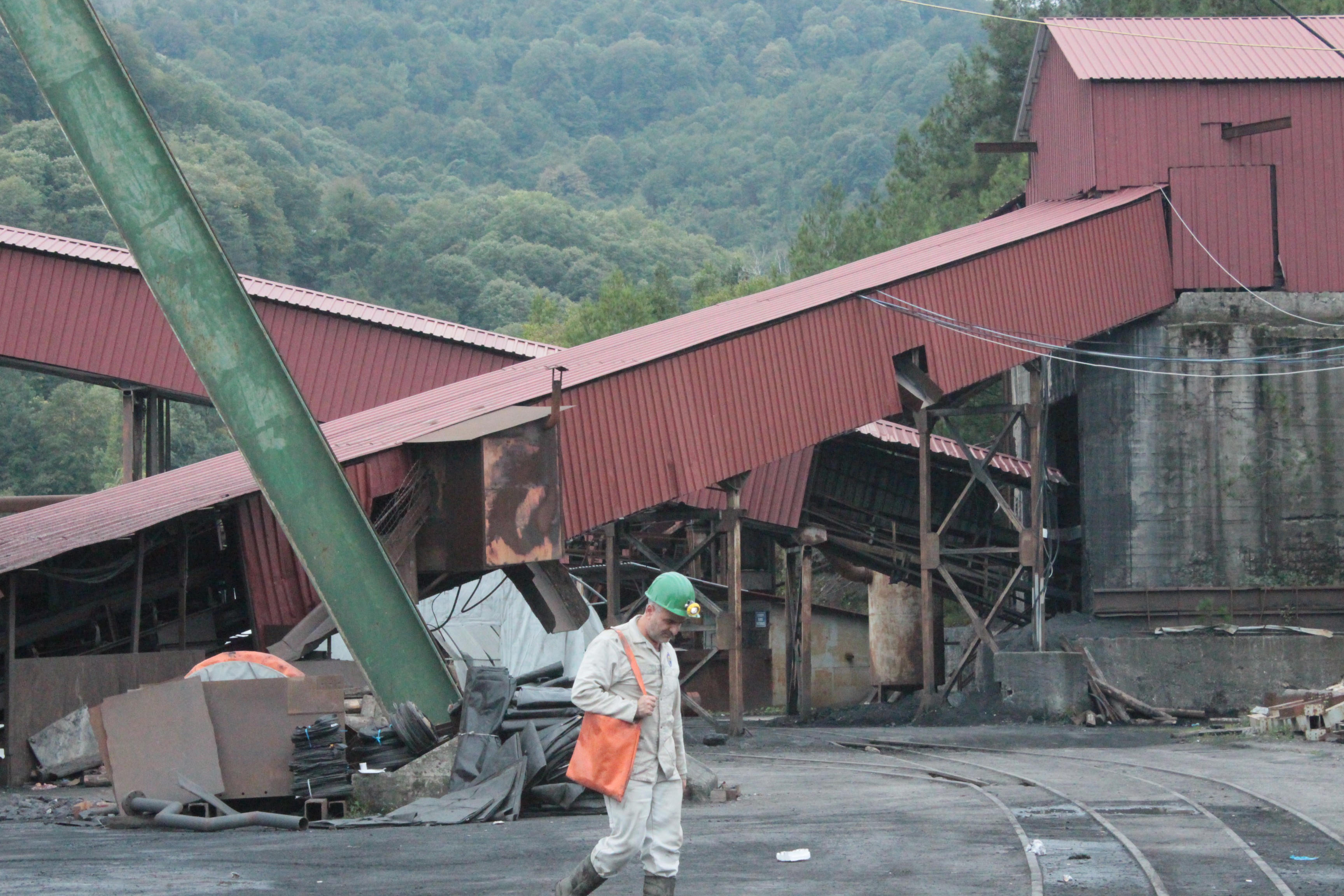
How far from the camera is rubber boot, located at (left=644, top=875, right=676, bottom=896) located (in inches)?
292

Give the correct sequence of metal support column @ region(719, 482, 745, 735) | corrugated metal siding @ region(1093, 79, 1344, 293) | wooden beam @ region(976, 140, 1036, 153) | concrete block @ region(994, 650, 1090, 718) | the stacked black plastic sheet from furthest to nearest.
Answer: wooden beam @ region(976, 140, 1036, 153) → corrugated metal siding @ region(1093, 79, 1344, 293) → concrete block @ region(994, 650, 1090, 718) → metal support column @ region(719, 482, 745, 735) → the stacked black plastic sheet

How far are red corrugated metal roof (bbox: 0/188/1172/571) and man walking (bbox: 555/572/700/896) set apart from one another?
8.62 m

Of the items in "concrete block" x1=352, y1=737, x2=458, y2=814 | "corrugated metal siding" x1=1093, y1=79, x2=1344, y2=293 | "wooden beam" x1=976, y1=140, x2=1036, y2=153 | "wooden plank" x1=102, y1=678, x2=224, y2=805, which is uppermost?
"wooden beam" x1=976, y1=140, x2=1036, y2=153

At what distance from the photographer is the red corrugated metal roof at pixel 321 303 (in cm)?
2711

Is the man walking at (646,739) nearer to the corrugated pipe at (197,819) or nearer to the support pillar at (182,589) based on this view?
the corrugated pipe at (197,819)

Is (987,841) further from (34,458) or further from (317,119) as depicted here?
(317,119)

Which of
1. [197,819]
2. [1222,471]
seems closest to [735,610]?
[1222,471]

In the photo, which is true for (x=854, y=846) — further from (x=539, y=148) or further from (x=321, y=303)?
A: (x=539, y=148)

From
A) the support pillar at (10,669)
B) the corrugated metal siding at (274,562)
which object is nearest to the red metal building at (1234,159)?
the corrugated metal siding at (274,562)

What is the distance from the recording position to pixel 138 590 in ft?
55.3

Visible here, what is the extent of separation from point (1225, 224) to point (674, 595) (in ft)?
70.6

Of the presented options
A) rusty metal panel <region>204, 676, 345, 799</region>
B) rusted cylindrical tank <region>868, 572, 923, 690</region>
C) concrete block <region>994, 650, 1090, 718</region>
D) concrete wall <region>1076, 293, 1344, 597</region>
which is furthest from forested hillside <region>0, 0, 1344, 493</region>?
rusty metal panel <region>204, 676, 345, 799</region>

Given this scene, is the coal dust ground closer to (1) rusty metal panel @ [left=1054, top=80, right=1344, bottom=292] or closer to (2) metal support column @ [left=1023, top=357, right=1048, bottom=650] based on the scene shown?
(2) metal support column @ [left=1023, top=357, right=1048, bottom=650]

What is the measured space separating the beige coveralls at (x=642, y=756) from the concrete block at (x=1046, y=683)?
1730 cm
